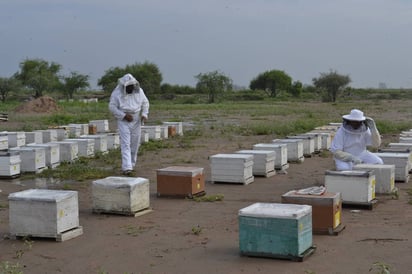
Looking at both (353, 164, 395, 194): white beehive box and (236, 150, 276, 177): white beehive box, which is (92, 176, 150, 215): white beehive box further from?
(236, 150, 276, 177): white beehive box

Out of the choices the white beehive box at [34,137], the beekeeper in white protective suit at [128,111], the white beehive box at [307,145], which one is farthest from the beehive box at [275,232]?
the white beehive box at [34,137]

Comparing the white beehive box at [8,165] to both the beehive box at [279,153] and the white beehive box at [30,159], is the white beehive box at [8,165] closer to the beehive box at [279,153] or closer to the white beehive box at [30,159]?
the white beehive box at [30,159]

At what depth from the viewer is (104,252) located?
5504 mm

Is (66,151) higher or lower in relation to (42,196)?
lower

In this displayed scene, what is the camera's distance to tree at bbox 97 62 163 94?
63.2 metres

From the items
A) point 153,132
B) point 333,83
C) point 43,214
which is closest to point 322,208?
point 43,214

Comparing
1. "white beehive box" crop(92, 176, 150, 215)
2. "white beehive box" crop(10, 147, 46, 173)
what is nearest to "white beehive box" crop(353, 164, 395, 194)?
"white beehive box" crop(92, 176, 150, 215)

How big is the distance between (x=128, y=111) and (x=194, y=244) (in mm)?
4646

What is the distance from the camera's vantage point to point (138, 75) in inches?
2506

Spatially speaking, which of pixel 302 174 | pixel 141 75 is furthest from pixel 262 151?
pixel 141 75

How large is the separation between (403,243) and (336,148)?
126 inches

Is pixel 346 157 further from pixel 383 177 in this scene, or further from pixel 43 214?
pixel 43 214

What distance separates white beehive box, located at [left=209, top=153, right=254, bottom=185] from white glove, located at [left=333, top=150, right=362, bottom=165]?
1309 millimetres

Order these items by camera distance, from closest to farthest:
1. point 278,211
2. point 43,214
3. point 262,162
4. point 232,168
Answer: point 278,211 → point 43,214 → point 232,168 → point 262,162
